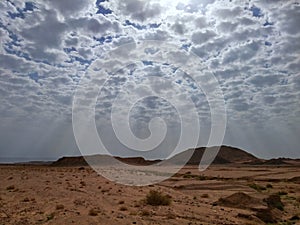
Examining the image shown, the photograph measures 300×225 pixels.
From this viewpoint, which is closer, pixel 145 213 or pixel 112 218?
pixel 112 218

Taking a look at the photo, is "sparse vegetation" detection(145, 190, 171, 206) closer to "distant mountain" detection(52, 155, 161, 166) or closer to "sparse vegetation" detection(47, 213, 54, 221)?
"sparse vegetation" detection(47, 213, 54, 221)

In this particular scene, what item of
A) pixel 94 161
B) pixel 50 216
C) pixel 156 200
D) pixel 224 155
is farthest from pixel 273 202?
pixel 224 155

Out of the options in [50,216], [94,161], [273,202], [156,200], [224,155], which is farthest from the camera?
[224,155]

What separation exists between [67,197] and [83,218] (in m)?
7.31

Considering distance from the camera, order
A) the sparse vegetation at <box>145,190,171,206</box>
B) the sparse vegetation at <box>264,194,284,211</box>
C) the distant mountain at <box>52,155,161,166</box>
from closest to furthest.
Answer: the sparse vegetation at <box>145,190,171,206</box>
the sparse vegetation at <box>264,194,284,211</box>
the distant mountain at <box>52,155,161,166</box>

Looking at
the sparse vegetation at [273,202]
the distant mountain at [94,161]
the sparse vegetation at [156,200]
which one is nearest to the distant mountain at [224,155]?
the distant mountain at [94,161]

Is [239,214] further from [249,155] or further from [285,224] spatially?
[249,155]

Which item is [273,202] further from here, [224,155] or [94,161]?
[224,155]

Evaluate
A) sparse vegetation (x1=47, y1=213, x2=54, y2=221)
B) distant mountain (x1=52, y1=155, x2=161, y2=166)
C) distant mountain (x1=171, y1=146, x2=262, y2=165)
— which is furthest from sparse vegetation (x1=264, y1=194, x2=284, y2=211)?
distant mountain (x1=171, y1=146, x2=262, y2=165)

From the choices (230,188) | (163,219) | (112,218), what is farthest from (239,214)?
(230,188)

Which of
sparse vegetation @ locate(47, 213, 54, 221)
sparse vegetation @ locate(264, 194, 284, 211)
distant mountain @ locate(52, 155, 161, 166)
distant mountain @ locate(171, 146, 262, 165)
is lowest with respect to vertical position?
sparse vegetation @ locate(47, 213, 54, 221)

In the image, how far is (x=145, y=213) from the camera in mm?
15891

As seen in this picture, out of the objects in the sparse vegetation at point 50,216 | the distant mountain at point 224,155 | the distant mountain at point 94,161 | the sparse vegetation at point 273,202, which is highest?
the distant mountain at point 224,155

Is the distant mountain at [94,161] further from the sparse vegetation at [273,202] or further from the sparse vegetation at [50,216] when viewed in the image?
the sparse vegetation at [50,216]
